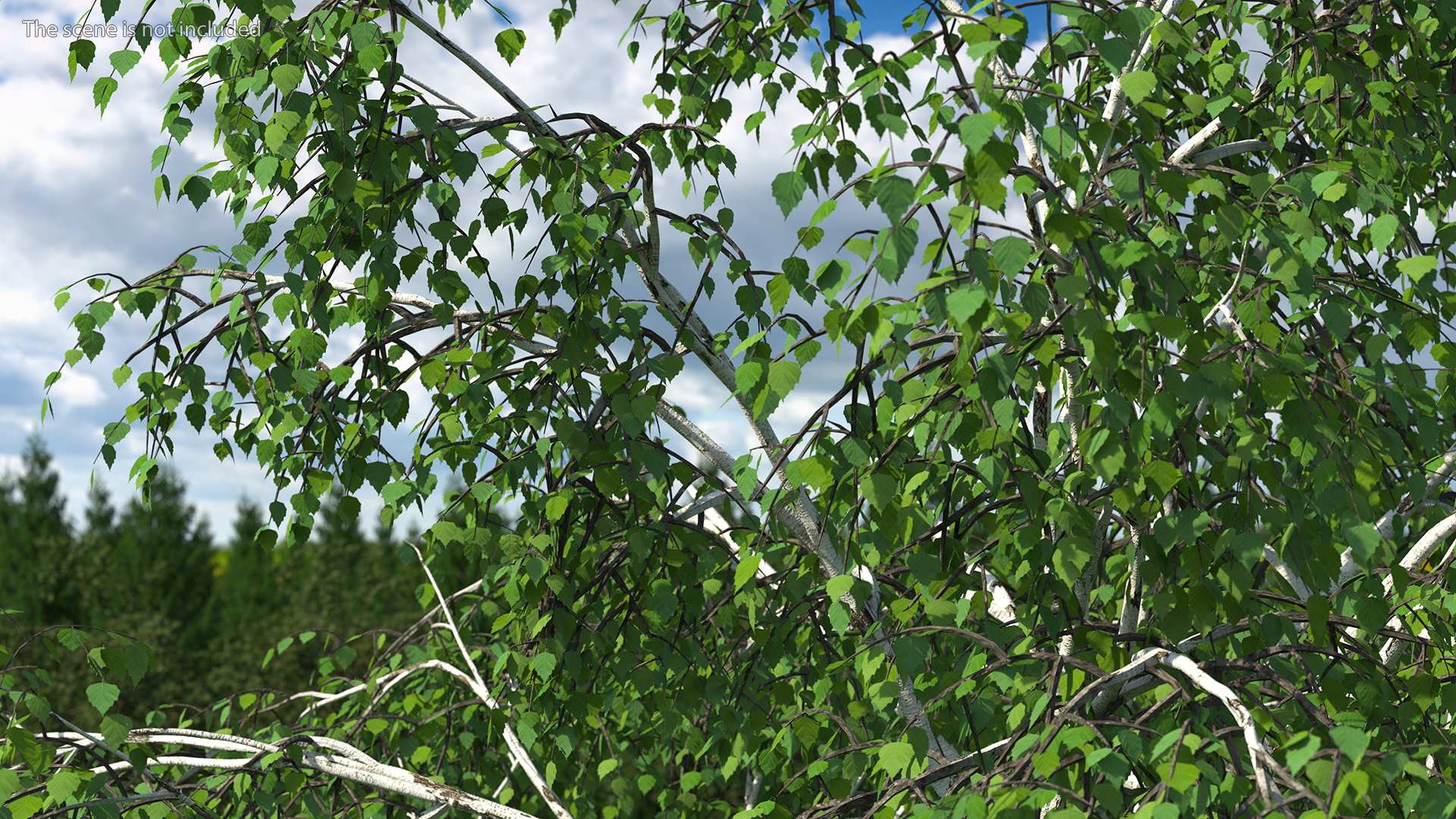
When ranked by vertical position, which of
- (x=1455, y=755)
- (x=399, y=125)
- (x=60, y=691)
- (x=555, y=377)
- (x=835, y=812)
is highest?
(x=60, y=691)

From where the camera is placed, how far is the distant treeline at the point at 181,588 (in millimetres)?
15539

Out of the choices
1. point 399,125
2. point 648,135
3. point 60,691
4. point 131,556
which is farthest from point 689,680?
point 131,556

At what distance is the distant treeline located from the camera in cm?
1554

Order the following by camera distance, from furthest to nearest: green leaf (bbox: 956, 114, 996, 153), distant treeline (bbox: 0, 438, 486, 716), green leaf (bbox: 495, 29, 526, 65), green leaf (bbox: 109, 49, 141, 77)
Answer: distant treeline (bbox: 0, 438, 486, 716) < green leaf (bbox: 495, 29, 526, 65) < green leaf (bbox: 109, 49, 141, 77) < green leaf (bbox: 956, 114, 996, 153)

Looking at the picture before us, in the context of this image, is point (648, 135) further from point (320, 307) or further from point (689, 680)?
point (689, 680)

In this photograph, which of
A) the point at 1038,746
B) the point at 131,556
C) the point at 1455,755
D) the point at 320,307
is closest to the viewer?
the point at 1038,746

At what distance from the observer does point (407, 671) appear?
4430 millimetres

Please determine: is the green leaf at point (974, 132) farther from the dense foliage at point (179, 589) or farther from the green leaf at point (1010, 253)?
the dense foliage at point (179, 589)


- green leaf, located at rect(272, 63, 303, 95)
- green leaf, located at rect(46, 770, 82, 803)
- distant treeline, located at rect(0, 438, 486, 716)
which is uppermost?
distant treeline, located at rect(0, 438, 486, 716)

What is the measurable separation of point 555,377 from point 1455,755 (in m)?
2.41

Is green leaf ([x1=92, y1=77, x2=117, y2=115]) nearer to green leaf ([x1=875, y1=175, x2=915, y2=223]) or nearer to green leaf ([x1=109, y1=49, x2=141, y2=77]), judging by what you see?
green leaf ([x1=109, y1=49, x2=141, y2=77])

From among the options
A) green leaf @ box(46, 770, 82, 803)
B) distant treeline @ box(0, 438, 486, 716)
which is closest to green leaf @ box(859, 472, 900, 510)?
green leaf @ box(46, 770, 82, 803)

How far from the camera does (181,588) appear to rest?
2138 cm

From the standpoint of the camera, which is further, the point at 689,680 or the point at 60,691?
the point at 60,691
